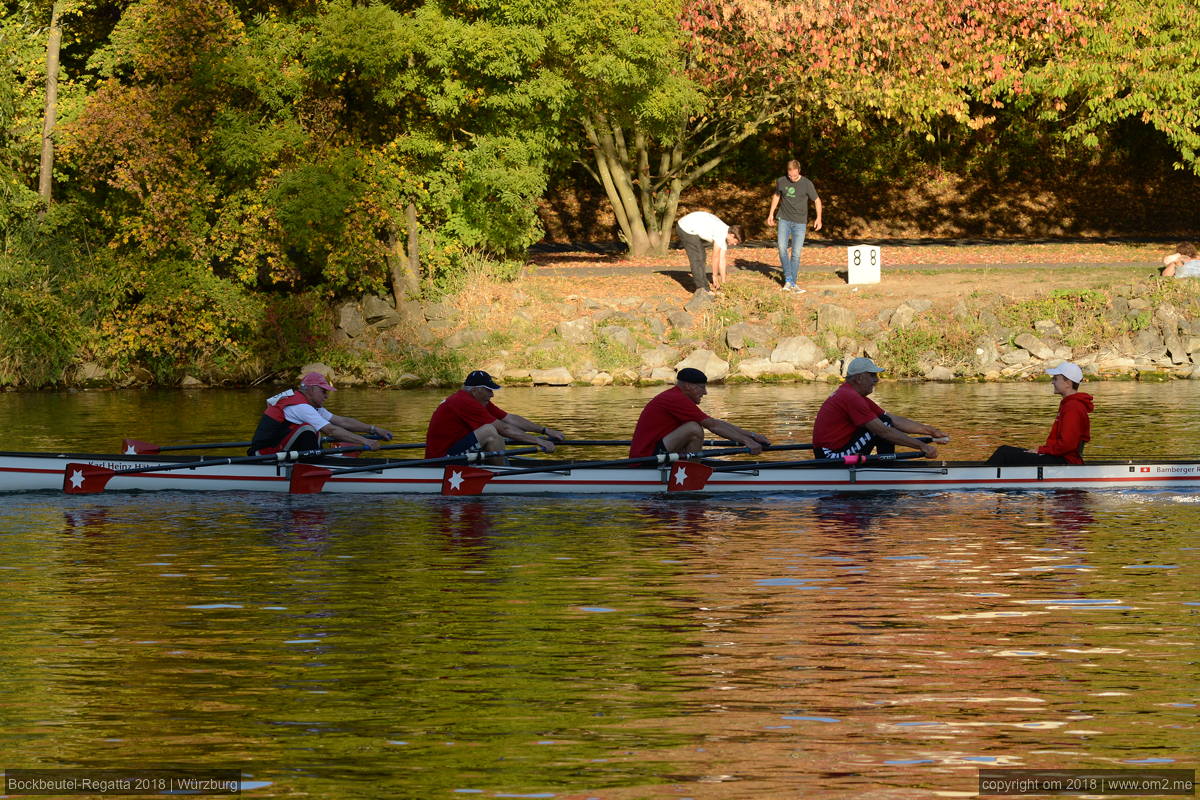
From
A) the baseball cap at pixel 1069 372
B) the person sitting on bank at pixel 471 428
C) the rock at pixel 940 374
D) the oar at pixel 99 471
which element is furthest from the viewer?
the rock at pixel 940 374

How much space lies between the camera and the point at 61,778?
951 cm

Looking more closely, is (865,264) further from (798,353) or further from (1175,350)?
(1175,350)

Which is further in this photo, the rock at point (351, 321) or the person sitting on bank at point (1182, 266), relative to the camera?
the rock at point (351, 321)

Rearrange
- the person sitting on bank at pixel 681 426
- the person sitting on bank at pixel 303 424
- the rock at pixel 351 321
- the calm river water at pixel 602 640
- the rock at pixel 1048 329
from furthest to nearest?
Result: the rock at pixel 351 321
the rock at pixel 1048 329
the person sitting on bank at pixel 303 424
the person sitting on bank at pixel 681 426
the calm river water at pixel 602 640

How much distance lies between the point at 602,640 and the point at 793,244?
26.0 m

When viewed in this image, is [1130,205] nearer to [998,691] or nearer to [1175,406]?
[1175,406]

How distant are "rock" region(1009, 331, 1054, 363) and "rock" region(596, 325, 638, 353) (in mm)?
7737

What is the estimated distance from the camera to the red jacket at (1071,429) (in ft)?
64.8

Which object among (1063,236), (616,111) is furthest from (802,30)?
(1063,236)

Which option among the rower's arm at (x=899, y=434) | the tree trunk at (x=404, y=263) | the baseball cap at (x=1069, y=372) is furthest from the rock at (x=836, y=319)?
the baseball cap at (x=1069, y=372)

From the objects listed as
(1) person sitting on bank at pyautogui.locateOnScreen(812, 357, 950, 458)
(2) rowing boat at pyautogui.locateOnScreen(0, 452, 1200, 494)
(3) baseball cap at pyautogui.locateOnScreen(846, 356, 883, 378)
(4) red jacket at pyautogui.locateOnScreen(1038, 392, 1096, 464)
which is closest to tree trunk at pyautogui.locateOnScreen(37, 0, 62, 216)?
(2) rowing boat at pyautogui.locateOnScreen(0, 452, 1200, 494)

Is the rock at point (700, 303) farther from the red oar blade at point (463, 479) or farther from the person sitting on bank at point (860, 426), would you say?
the red oar blade at point (463, 479)

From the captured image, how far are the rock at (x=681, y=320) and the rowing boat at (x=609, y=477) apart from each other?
16004 millimetres

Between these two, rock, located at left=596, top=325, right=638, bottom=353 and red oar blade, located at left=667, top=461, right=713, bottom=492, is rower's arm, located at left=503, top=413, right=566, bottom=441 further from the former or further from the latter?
rock, located at left=596, top=325, right=638, bottom=353
